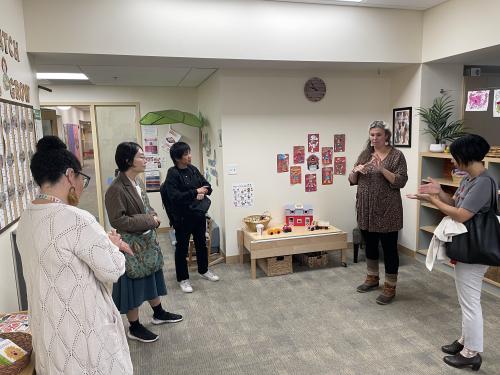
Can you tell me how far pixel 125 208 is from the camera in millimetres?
2387

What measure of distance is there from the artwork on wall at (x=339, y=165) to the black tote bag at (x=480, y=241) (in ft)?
7.90

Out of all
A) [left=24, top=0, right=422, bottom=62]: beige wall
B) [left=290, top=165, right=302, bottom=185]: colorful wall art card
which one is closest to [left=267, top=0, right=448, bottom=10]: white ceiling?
[left=24, top=0, right=422, bottom=62]: beige wall

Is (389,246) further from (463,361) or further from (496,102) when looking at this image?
(496,102)

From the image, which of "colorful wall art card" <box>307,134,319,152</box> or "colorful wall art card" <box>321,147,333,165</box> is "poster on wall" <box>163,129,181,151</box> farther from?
"colorful wall art card" <box>321,147,333,165</box>

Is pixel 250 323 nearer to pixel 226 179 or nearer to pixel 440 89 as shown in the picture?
pixel 226 179

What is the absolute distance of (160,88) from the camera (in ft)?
18.3

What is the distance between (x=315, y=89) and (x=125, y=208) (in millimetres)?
2818

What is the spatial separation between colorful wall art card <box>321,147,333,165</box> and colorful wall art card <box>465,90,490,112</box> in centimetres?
151

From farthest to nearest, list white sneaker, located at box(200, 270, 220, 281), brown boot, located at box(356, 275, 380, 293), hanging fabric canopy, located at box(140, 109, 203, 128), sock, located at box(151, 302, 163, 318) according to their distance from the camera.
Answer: hanging fabric canopy, located at box(140, 109, 203, 128) → white sneaker, located at box(200, 270, 220, 281) → brown boot, located at box(356, 275, 380, 293) → sock, located at box(151, 302, 163, 318)

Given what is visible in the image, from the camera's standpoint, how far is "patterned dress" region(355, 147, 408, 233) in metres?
3.08

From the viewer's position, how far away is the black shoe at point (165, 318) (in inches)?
116

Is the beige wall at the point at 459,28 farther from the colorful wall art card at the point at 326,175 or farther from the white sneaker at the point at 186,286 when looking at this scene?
the white sneaker at the point at 186,286

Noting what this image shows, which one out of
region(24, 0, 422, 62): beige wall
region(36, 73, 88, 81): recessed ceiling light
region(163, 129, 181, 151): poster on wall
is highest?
region(24, 0, 422, 62): beige wall

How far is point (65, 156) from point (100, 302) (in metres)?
0.58
